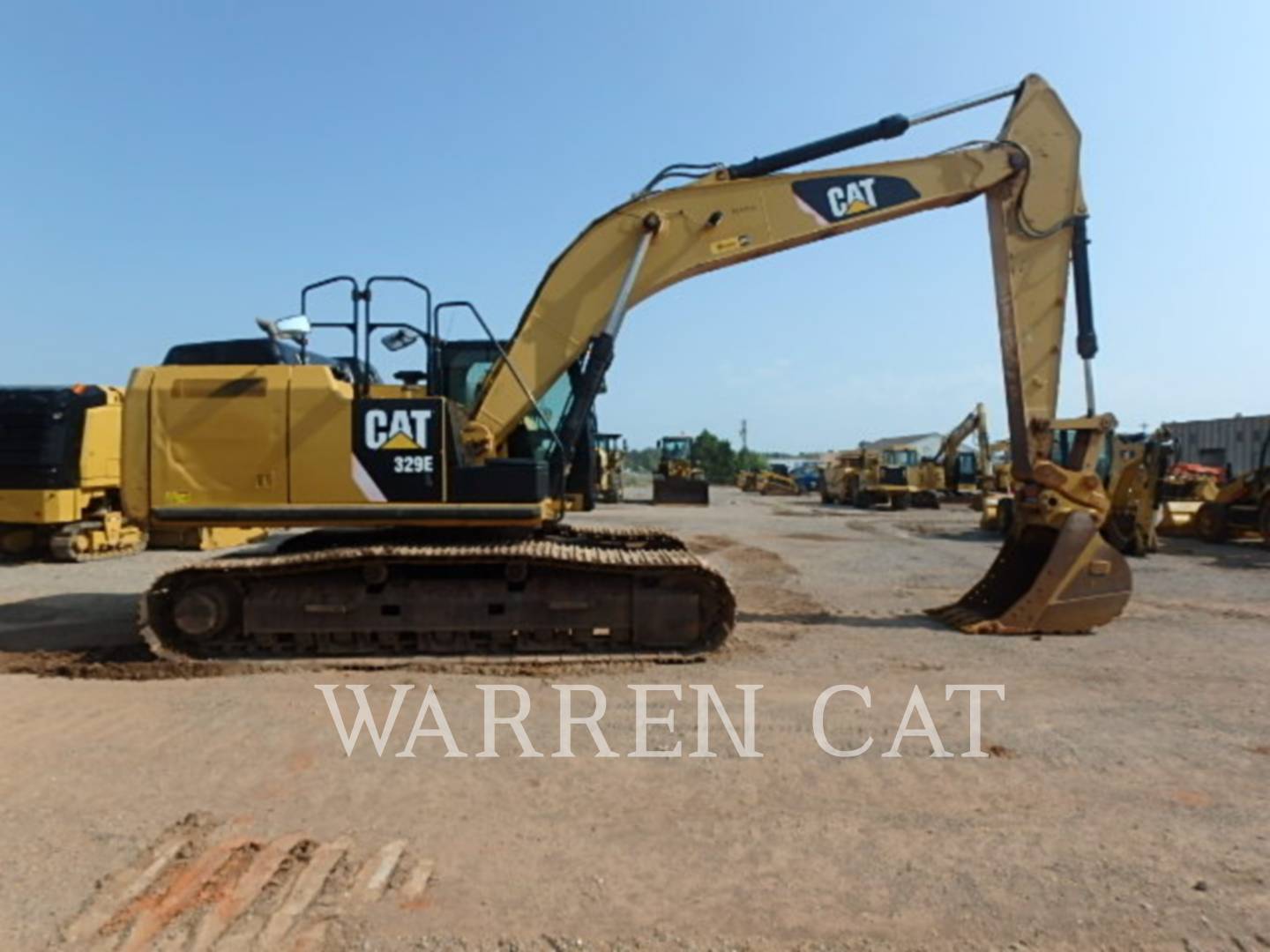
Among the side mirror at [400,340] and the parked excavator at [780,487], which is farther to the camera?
the parked excavator at [780,487]

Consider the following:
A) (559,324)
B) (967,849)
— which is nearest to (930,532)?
(559,324)

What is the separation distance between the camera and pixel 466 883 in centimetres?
352

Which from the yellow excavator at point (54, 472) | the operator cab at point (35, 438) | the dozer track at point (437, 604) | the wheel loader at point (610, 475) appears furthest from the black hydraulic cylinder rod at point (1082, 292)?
the wheel loader at point (610, 475)

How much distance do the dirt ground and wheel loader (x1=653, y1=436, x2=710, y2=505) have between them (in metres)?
30.2

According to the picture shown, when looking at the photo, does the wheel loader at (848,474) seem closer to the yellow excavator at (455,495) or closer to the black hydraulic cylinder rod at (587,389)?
the yellow excavator at (455,495)

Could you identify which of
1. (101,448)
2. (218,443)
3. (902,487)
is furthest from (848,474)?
(218,443)

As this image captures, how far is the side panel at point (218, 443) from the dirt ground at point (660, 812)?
4.63ft

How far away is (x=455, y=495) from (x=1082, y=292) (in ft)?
21.5

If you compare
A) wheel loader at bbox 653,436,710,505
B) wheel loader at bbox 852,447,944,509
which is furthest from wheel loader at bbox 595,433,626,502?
wheel loader at bbox 852,447,944,509

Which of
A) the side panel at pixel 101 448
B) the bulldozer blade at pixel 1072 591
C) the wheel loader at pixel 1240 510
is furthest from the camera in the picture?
the wheel loader at pixel 1240 510

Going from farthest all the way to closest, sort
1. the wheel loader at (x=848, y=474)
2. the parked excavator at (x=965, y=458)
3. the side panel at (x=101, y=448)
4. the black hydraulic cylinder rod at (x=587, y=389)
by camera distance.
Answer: the wheel loader at (x=848, y=474)
the parked excavator at (x=965, y=458)
the side panel at (x=101, y=448)
the black hydraulic cylinder rod at (x=587, y=389)

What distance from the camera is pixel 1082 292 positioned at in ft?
29.7

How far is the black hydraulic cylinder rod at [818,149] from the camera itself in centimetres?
866

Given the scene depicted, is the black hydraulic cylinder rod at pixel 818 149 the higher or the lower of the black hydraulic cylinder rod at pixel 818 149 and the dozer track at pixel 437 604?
the higher
